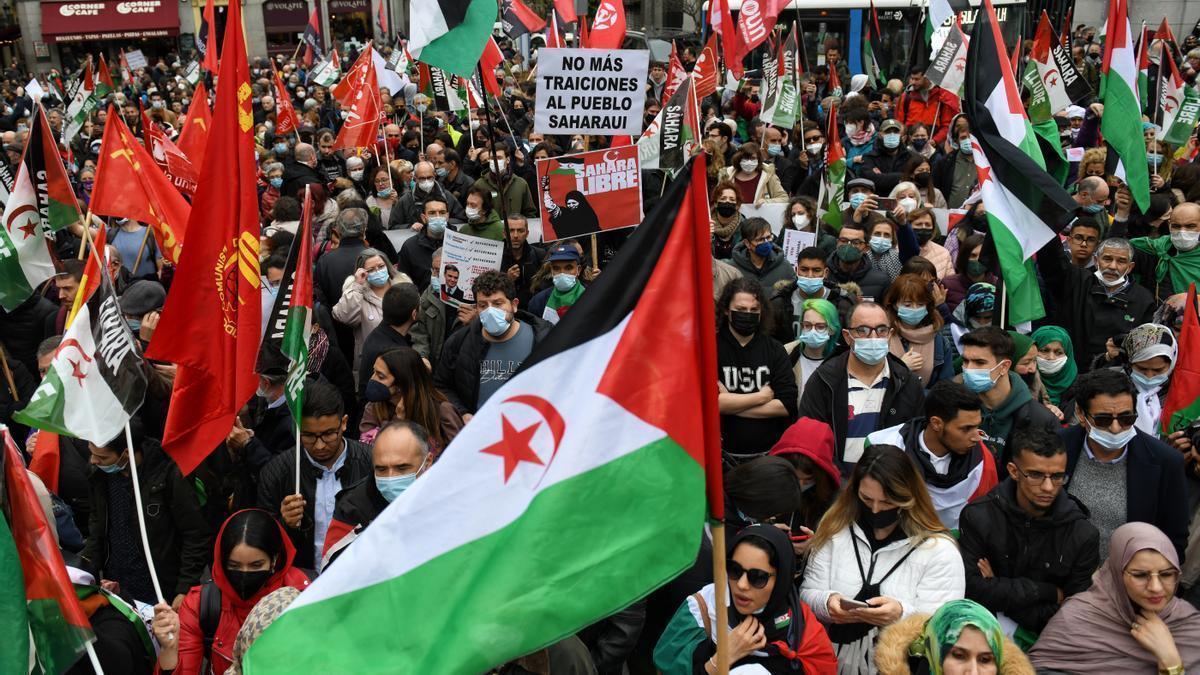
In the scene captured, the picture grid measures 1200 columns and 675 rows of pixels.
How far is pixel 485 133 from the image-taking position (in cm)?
1560

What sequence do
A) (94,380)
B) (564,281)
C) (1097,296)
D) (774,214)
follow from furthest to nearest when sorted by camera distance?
1. (774,214)
2. (564,281)
3. (1097,296)
4. (94,380)

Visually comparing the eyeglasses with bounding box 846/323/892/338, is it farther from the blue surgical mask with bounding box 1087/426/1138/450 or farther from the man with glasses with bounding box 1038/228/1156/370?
the man with glasses with bounding box 1038/228/1156/370

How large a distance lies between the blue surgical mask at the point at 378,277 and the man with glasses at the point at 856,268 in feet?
9.64

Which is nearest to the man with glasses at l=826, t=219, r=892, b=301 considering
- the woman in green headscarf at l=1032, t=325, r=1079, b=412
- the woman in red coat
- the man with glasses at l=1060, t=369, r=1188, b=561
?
the woman in green headscarf at l=1032, t=325, r=1079, b=412

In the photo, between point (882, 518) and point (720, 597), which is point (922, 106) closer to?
point (882, 518)

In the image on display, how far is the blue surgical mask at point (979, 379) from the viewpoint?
17.4 feet

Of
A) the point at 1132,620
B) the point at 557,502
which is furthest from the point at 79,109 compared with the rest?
the point at 1132,620

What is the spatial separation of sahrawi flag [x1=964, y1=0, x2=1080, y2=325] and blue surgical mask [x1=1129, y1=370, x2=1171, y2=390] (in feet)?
2.75

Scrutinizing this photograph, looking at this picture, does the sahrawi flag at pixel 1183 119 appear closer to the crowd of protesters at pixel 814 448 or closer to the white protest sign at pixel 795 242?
the crowd of protesters at pixel 814 448

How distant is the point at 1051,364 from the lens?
6145 millimetres

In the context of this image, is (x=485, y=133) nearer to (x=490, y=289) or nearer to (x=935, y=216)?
(x=935, y=216)

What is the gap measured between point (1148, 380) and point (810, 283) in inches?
76.4

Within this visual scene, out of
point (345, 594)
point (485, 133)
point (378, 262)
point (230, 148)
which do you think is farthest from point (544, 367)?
point (485, 133)

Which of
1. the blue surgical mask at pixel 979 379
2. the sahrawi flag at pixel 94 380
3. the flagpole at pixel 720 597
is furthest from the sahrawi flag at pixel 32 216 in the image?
the flagpole at pixel 720 597
